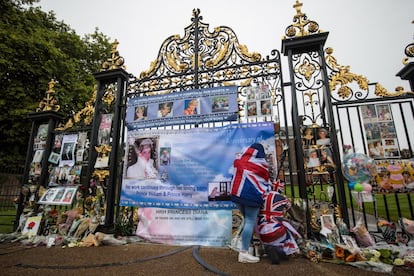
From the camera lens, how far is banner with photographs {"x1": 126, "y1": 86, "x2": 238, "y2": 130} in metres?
4.42

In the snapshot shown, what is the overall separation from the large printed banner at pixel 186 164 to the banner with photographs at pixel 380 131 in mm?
1636

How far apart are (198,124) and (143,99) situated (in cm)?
155

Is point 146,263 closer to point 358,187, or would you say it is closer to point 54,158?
point 358,187

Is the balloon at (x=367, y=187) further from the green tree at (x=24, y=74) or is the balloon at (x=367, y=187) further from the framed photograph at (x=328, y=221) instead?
the green tree at (x=24, y=74)

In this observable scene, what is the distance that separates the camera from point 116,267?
2.89 metres

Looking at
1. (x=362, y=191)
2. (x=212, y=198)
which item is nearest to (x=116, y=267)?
(x=212, y=198)

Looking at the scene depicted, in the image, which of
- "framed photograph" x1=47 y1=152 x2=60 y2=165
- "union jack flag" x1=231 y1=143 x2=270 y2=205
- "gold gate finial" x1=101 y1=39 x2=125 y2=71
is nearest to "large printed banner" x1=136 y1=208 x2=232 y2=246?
"union jack flag" x1=231 y1=143 x2=270 y2=205

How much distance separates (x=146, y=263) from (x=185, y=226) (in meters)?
1.15

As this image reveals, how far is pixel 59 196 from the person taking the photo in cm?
486

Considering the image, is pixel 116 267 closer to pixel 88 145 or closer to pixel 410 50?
pixel 88 145

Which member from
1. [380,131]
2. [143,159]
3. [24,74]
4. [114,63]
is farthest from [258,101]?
[24,74]

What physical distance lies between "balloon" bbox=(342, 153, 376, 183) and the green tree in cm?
1069

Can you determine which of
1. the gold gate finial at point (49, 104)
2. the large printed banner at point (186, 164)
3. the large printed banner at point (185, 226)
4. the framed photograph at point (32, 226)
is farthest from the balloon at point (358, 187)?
the gold gate finial at point (49, 104)

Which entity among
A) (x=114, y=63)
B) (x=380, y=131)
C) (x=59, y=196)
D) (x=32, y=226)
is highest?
(x=114, y=63)
